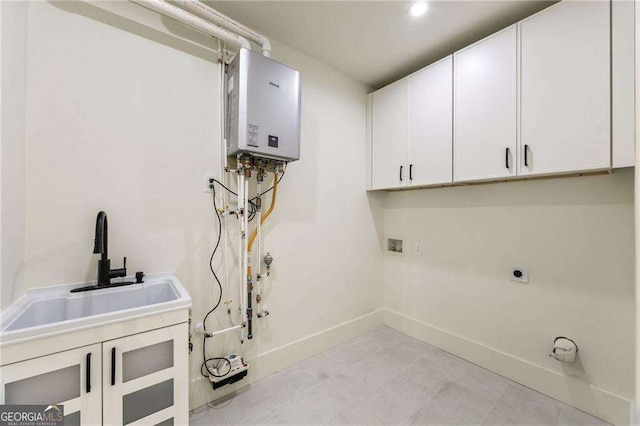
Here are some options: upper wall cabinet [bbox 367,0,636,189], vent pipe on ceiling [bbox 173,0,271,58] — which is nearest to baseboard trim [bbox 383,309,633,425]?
upper wall cabinet [bbox 367,0,636,189]

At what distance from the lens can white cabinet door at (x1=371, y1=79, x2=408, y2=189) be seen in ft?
7.85

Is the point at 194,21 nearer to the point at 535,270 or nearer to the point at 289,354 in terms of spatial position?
the point at 289,354

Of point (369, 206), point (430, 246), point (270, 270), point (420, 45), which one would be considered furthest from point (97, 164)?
point (430, 246)

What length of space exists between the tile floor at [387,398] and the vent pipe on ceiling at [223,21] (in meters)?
2.48

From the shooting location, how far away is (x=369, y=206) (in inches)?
111

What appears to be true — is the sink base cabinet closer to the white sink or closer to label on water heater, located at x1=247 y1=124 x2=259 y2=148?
the white sink

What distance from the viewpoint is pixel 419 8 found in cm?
171

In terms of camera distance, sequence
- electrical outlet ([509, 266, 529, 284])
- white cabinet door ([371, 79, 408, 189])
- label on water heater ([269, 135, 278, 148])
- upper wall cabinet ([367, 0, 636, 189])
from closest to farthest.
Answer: upper wall cabinet ([367, 0, 636, 189]) < label on water heater ([269, 135, 278, 148]) < electrical outlet ([509, 266, 529, 284]) < white cabinet door ([371, 79, 408, 189])

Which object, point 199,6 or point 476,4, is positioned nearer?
point 199,6

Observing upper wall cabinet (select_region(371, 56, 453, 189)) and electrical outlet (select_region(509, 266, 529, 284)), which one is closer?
electrical outlet (select_region(509, 266, 529, 284))

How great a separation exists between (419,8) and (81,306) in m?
2.70

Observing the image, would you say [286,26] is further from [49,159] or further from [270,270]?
[270,270]

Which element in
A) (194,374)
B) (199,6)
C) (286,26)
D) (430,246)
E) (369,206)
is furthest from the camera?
(369,206)

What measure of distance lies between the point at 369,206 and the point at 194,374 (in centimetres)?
214
